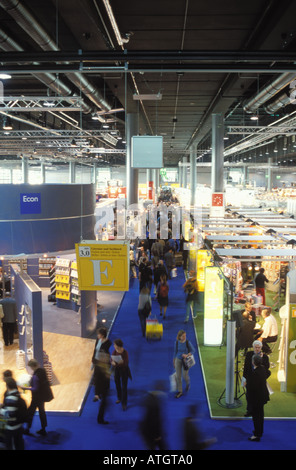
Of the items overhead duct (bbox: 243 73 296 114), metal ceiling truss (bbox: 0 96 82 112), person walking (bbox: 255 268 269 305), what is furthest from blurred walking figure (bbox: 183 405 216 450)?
metal ceiling truss (bbox: 0 96 82 112)

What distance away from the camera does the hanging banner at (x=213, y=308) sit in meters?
9.36

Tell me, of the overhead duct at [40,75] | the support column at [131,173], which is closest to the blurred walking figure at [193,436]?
the overhead duct at [40,75]

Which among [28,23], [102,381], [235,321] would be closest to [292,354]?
[235,321]

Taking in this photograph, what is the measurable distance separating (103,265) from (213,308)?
3.19m

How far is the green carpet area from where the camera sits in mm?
6541

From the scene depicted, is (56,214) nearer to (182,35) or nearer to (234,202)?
(182,35)

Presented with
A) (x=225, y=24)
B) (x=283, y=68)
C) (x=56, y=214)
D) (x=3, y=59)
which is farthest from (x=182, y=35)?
(x=56, y=214)

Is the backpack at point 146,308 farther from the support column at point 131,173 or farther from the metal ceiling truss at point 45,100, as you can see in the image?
the support column at point 131,173

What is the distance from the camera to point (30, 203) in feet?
36.4

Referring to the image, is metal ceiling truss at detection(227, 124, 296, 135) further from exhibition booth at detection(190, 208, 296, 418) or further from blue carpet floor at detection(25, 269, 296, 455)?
blue carpet floor at detection(25, 269, 296, 455)

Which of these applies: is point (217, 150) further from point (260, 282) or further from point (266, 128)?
point (260, 282)

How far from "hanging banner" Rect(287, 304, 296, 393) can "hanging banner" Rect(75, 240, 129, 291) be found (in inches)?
105

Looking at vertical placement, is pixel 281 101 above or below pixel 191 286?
above
